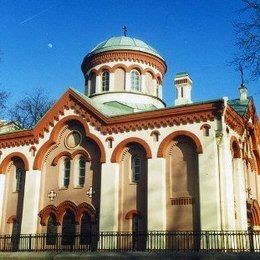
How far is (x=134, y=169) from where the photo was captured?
23234 millimetres

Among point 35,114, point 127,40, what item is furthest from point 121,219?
point 35,114

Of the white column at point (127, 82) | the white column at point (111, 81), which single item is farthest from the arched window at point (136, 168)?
the white column at point (111, 81)

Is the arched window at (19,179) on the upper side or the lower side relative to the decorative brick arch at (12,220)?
upper

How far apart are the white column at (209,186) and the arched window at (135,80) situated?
36.0ft

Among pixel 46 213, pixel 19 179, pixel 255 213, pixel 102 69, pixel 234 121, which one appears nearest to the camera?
pixel 234 121

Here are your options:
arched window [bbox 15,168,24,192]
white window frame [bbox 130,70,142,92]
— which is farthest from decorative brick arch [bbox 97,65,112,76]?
arched window [bbox 15,168,24,192]

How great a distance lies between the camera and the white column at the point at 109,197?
22.2 metres

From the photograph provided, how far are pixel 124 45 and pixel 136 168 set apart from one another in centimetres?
1218

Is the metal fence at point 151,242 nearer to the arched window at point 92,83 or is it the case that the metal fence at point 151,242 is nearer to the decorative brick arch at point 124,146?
the decorative brick arch at point 124,146

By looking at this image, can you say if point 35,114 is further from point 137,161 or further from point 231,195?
point 231,195

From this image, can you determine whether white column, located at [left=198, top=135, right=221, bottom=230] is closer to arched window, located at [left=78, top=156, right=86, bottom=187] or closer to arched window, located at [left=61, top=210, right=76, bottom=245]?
arched window, located at [left=78, top=156, right=86, bottom=187]

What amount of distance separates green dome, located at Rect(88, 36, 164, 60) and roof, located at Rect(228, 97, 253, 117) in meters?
8.29

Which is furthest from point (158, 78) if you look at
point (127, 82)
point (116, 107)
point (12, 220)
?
point (12, 220)

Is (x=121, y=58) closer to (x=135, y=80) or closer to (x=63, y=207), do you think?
(x=135, y=80)
